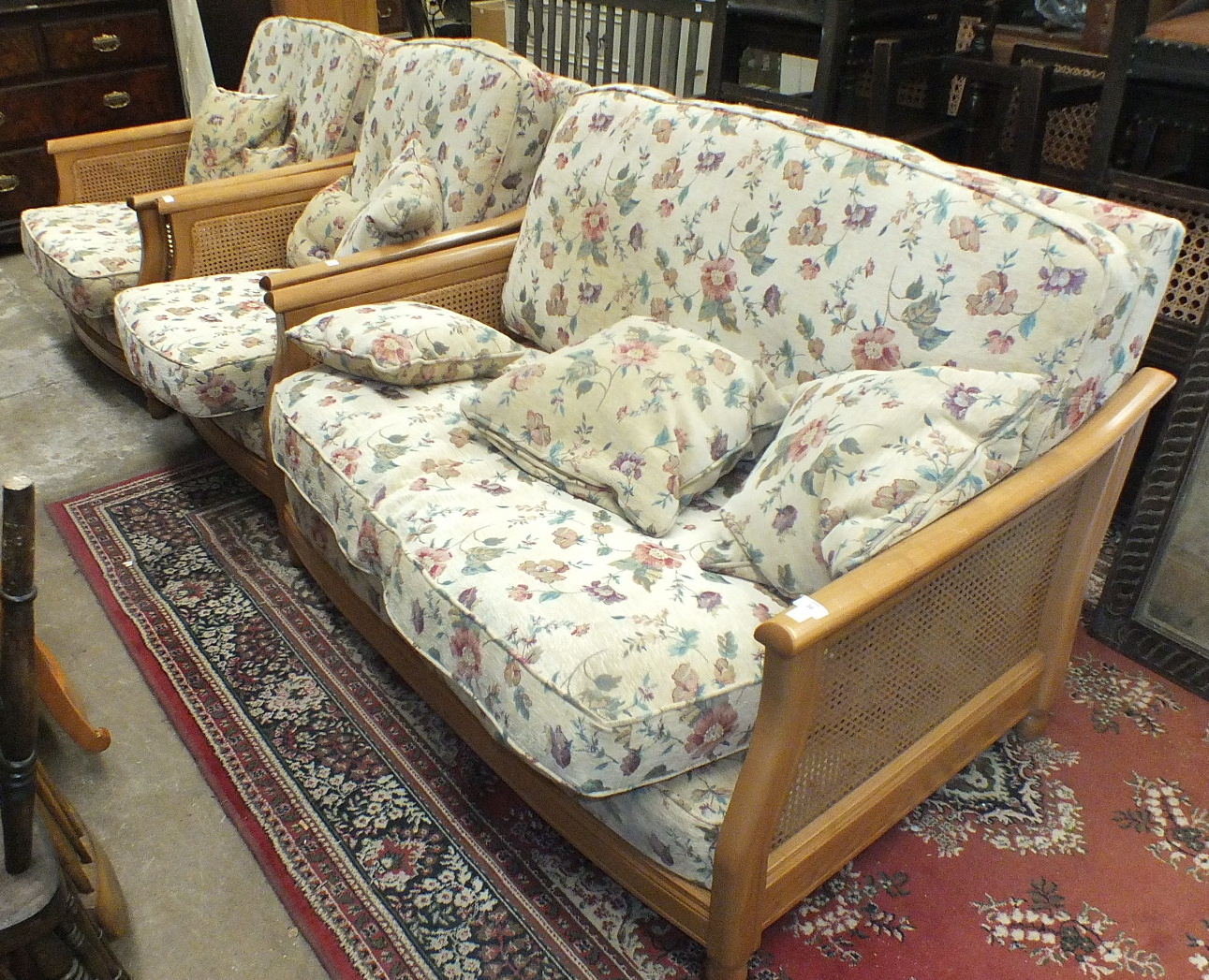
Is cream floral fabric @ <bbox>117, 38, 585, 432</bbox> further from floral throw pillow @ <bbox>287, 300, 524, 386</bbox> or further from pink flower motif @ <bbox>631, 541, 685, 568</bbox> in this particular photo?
pink flower motif @ <bbox>631, 541, 685, 568</bbox>

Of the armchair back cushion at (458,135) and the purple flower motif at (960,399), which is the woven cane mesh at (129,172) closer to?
the armchair back cushion at (458,135)

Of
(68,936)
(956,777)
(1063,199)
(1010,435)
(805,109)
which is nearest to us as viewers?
(68,936)

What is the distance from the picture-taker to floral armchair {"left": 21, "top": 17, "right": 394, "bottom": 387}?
2656 mm

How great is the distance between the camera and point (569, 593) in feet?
4.42

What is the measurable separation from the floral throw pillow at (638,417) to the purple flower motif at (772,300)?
9cm

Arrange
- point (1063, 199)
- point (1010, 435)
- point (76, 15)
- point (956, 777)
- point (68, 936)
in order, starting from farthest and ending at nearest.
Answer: point (76, 15), point (956, 777), point (1063, 199), point (1010, 435), point (68, 936)

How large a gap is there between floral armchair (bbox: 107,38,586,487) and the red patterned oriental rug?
1.58 feet

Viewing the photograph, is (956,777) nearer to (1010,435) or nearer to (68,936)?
(1010,435)

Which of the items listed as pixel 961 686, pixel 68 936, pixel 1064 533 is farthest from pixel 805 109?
pixel 68 936

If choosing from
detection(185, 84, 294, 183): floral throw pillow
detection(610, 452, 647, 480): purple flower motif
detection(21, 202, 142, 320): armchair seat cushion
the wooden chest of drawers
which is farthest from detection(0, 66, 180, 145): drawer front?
detection(610, 452, 647, 480): purple flower motif

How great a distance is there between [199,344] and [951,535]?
1.62 m

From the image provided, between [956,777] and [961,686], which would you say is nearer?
[961,686]

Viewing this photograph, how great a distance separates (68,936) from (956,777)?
4.26 ft

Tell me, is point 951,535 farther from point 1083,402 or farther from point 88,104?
point 88,104
